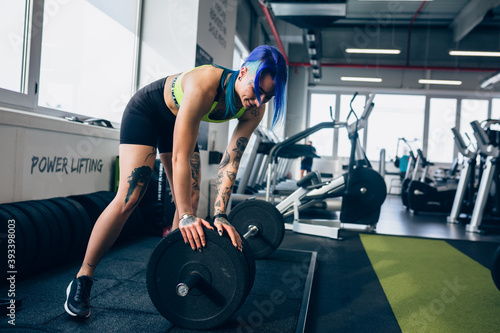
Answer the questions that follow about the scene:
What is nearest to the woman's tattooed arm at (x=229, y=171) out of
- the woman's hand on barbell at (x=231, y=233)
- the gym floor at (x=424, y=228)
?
the woman's hand on barbell at (x=231, y=233)

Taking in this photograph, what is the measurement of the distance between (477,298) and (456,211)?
3522 millimetres

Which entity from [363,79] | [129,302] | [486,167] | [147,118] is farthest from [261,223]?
[363,79]

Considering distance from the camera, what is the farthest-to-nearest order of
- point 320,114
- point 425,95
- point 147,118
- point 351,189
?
point 320,114 → point 425,95 → point 351,189 → point 147,118

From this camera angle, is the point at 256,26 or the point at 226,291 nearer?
the point at 226,291

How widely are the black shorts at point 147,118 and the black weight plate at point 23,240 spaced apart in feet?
2.53

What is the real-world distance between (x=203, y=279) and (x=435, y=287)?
164cm

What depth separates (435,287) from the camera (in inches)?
94.2

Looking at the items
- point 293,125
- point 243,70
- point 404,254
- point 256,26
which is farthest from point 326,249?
point 293,125

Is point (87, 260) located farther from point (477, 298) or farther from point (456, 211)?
point (456, 211)

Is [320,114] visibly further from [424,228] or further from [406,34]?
[424,228]

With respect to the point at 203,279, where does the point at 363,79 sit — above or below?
above

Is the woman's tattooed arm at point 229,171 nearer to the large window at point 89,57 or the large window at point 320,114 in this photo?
the large window at point 89,57

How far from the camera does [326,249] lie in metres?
3.34

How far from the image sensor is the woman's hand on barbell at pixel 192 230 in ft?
4.38
